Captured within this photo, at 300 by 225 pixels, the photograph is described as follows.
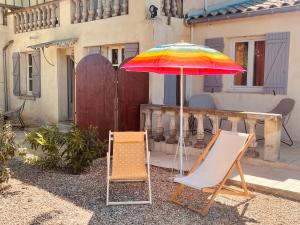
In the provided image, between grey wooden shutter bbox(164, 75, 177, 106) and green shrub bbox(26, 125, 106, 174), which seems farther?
grey wooden shutter bbox(164, 75, 177, 106)

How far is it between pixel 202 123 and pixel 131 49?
3.10 meters

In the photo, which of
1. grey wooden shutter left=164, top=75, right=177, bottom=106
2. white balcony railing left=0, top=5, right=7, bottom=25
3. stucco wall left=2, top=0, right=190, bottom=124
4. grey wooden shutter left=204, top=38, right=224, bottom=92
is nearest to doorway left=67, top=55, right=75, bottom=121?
stucco wall left=2, top=0, right=190, bottom=124

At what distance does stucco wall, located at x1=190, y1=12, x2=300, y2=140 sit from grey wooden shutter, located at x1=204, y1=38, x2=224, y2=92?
0.48 feet

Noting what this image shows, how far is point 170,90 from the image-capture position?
9844 mm

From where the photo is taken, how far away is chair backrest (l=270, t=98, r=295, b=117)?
808cm

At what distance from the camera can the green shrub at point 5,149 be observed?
5.53 m

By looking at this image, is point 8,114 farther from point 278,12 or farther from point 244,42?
point 278,12

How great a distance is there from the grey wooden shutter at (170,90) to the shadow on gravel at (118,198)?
131 inches

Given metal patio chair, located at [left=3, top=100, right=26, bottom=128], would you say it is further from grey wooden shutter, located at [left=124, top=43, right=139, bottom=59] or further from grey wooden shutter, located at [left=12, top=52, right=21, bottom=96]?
grey wooden shutter, located at [left=124, top=43, right=139, bottom=59]

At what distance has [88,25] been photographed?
10.4 metres

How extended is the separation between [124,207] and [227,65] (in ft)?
8.15

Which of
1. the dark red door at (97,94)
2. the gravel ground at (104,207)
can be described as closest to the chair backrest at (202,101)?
the dark red door at (97,94)

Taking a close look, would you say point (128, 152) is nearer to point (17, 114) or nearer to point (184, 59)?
point (184, 59)

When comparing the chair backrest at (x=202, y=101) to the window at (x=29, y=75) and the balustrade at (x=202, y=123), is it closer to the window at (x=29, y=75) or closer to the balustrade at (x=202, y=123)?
the balustrade at (x=202, y=123)
